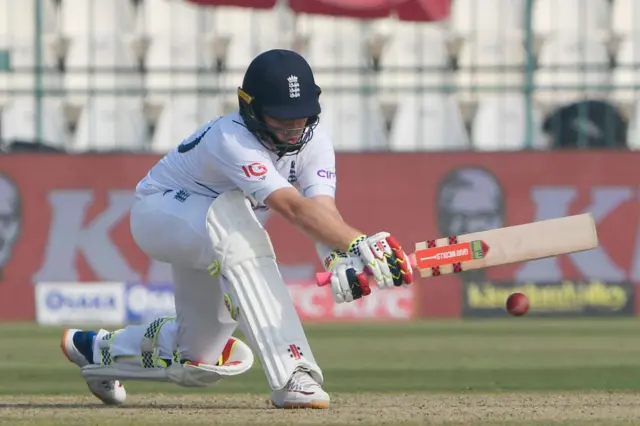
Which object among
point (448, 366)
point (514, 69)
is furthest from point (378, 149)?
point (448, 366)

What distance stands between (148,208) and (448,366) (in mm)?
3875

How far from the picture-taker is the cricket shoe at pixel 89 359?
690 centimetres

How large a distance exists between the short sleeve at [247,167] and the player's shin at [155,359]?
33.5 inches

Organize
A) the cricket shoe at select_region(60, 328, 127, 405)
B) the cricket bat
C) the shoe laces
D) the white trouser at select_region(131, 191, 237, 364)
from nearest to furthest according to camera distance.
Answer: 1. the shoe laces
2. the cricket bat
3. the white trouser at select_region(131, 191, 237, 364)
4. the cricket shoe at select_region(60, 328, 127, 405)

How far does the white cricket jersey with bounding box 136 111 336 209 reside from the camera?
626 centimetres

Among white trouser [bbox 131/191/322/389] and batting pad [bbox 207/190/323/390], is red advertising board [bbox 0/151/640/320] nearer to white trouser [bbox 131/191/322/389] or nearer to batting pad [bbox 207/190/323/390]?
white trouser [bbox 131/191/322/389]

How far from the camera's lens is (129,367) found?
22.1ft

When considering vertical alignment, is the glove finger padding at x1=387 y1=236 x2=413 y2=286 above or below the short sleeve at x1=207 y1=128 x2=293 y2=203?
below

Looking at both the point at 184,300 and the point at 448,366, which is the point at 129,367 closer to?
the point at 184,300

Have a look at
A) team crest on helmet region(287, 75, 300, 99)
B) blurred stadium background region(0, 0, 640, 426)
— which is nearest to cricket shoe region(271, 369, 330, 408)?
team crest on helmet region(287, 75, 300, 99)

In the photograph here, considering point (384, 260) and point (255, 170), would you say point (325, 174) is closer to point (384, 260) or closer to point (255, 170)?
point (255, 170)

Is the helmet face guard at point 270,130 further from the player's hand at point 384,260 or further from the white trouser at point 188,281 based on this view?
the player's hand at point 384,260

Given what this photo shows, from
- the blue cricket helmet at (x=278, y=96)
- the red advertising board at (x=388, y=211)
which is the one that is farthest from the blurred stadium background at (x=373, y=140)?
the blue cricket helmet at (x=278, y=96)

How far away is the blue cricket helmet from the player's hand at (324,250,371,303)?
2.29 feet
